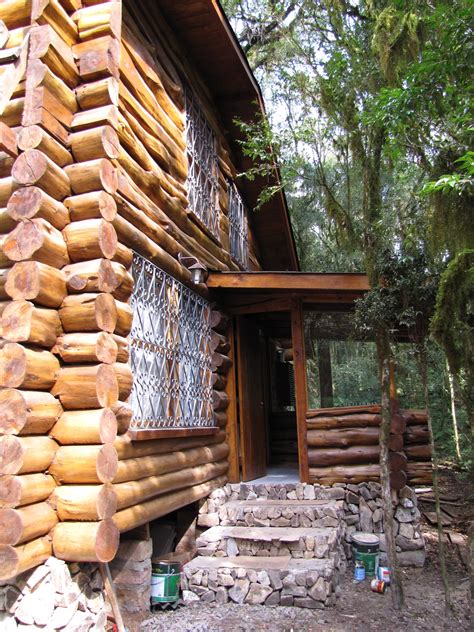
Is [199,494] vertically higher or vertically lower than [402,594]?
higher

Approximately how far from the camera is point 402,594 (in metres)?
5.21

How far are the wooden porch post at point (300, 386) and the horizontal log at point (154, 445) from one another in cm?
120

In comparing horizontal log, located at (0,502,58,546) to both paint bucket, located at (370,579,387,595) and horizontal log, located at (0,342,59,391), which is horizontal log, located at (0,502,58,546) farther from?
paint bucket, located at (370,579,387,595)

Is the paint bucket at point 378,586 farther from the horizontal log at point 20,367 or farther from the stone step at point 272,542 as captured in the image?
the horizontal log at point 20,367

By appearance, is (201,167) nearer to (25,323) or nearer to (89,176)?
(89,176)

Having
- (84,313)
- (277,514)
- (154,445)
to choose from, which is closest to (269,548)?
(277,514)

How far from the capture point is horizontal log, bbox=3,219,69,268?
12.1 ft

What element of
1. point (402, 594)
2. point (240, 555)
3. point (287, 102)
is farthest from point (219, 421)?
point (287, 102)

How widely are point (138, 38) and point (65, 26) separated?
5.19ft

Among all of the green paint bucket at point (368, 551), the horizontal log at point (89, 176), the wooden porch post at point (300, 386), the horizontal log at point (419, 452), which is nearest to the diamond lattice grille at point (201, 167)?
the wooden porch post at point (300, 386)

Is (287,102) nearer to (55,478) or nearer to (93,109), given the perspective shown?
(93,109)

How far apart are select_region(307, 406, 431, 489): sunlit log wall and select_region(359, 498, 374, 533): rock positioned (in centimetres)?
30

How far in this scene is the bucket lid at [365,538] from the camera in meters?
6.10

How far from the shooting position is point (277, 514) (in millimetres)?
6180
